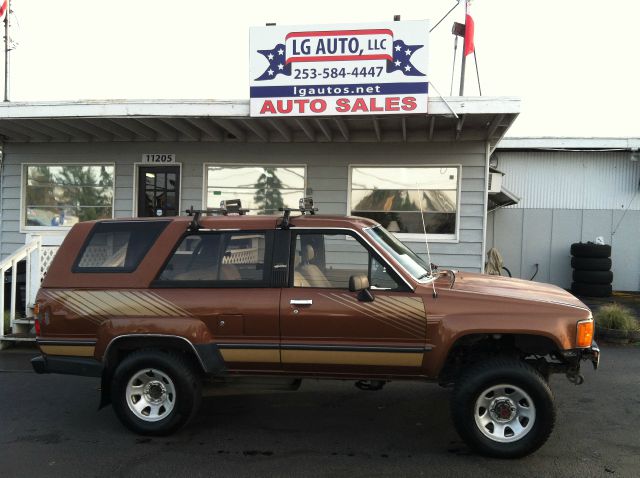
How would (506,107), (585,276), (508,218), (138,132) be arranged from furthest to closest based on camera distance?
(508,218), (585,276), (138,132), (506,107)

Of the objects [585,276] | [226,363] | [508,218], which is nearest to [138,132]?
[226,363]

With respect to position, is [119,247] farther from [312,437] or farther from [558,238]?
[558,238]

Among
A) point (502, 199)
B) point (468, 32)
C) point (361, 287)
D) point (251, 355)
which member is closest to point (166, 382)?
point (251, 355)

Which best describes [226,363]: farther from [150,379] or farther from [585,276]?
[585,276]

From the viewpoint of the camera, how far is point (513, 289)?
4.61 m

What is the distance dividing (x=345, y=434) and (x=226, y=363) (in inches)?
47.6

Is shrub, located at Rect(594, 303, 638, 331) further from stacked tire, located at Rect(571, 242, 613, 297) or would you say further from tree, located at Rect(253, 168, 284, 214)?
tree, located at Rect(253, 168, 284, 214)

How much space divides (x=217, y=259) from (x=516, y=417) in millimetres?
2709

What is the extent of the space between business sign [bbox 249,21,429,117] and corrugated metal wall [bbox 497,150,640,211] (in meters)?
6.81

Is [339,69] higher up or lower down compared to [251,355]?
higher up

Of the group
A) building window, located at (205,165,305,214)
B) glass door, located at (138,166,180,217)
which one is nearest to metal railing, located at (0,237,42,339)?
glass door, located at (138,166,180,217)

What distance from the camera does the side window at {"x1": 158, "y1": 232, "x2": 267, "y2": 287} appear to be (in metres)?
4.62

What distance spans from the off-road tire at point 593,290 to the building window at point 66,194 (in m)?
10.5

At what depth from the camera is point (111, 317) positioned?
4598mm
